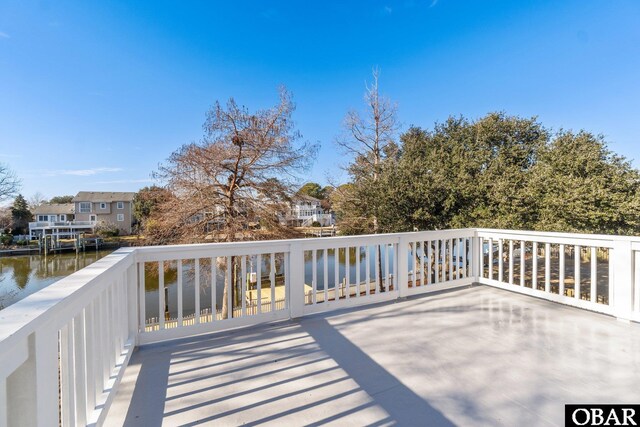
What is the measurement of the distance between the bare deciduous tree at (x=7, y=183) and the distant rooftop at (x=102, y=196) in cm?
1794

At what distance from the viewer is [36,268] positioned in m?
19.3

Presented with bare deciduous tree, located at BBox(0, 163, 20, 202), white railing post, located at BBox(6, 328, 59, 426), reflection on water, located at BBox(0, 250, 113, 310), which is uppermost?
bare deciduous tree, located at BBox(0, 163, 20, 202)

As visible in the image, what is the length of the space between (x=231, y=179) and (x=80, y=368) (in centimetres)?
769

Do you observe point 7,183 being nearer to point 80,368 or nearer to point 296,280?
point 296,280

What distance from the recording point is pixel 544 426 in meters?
1.45

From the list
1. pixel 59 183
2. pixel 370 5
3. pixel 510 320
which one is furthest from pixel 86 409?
pixel 59 183

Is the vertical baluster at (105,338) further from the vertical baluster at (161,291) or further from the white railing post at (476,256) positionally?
the white railing post at (476,256)

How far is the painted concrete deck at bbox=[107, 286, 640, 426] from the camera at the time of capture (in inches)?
61.1

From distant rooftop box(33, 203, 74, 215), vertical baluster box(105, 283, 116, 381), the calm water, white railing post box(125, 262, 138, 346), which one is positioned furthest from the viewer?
distant rooftop box(33, 203, 74, 215)

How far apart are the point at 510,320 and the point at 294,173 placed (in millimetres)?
7151

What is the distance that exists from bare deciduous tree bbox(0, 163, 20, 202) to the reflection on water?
3706mm

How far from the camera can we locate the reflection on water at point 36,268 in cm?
1421

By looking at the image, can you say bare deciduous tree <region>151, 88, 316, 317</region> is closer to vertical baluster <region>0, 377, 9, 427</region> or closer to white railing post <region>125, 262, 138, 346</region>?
white railing post <region>125, 262, 138, 346</region>

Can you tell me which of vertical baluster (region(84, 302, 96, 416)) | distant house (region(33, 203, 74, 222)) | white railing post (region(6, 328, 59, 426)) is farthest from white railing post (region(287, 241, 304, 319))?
distant house (region(33, 203, 74, 222))
